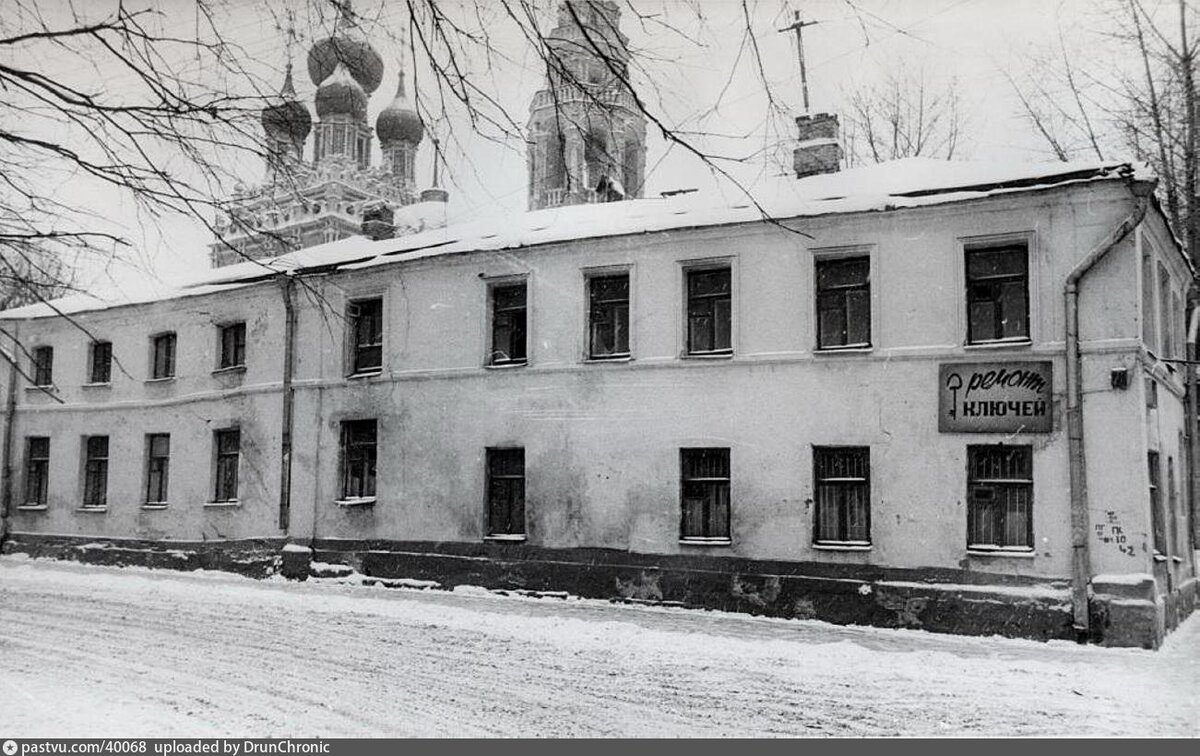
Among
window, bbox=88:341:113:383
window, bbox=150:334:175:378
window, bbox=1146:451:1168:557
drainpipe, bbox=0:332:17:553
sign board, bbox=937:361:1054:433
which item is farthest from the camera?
drainpipe, bbox=0:332:17:553

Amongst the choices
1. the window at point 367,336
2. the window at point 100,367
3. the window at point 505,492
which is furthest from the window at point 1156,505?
the window at point 100,367

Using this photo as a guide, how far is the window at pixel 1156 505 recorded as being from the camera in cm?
1152

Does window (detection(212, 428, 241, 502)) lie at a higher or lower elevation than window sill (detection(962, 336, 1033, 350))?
lower

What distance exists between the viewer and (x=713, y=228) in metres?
13.1

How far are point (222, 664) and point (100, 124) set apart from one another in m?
4.93

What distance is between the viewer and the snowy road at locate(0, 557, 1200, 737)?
253 inches

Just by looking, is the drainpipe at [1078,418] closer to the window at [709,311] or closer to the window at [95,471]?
the window at [709,311]

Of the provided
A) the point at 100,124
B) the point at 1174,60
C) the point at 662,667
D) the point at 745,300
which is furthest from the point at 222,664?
the point at 1174,60

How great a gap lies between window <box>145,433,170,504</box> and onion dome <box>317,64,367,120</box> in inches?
570

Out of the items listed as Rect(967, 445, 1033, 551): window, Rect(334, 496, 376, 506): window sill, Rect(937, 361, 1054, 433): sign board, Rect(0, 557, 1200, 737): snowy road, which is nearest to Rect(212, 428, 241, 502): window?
Rect(334, 496, 376, 506): window sill

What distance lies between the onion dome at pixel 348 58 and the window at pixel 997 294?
28.2 feet

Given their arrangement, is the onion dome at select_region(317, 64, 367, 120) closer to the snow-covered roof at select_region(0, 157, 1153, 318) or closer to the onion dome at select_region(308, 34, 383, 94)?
the onion dome at select_region(308, 34, 383, 94)

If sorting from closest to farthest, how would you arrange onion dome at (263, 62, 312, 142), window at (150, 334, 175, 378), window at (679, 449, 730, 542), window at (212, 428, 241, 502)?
onion dome at (263, 62, 312, 142) < window at (679, 449, 730, 542) < window at (212, 428, 241, 502) < window at (150, 334, 175, 378)
